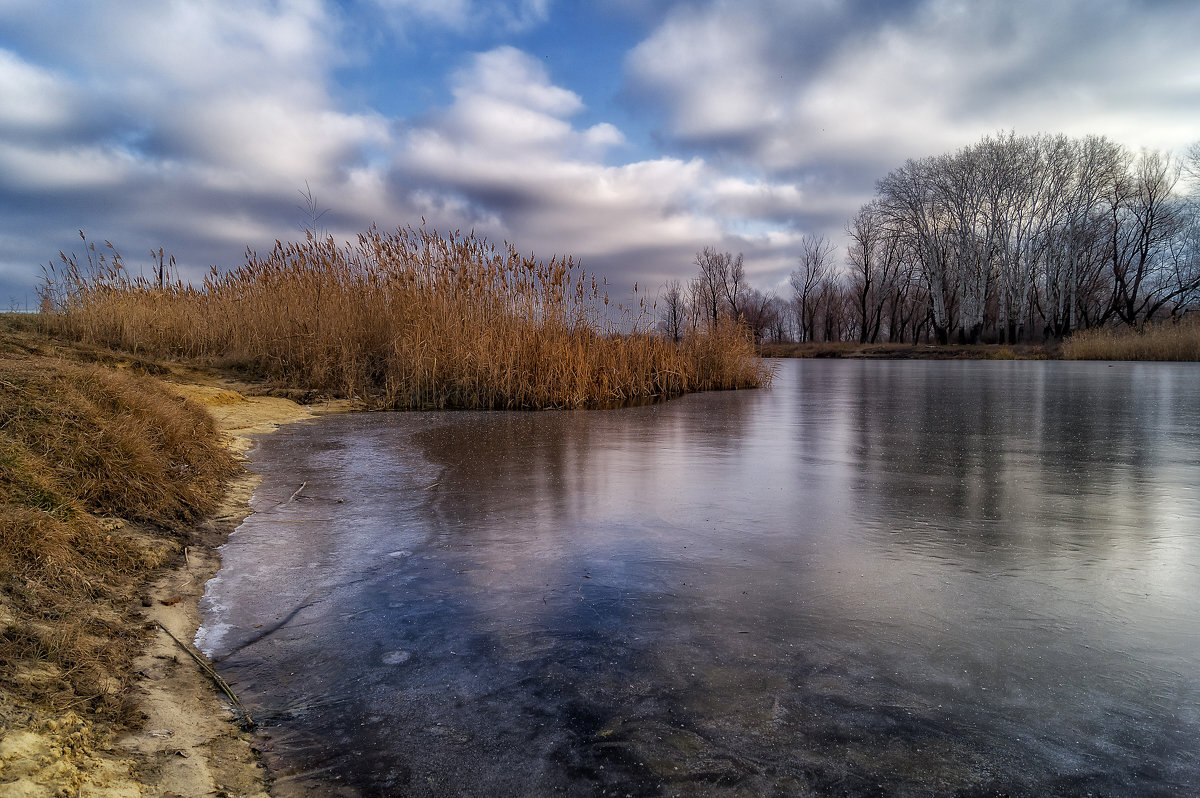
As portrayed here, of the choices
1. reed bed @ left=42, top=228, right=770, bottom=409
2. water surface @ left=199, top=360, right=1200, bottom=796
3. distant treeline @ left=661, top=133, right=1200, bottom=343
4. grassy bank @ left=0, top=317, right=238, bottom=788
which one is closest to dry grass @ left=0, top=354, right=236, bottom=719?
grassy bank @ left=0, top=317, right=238, bottom=788

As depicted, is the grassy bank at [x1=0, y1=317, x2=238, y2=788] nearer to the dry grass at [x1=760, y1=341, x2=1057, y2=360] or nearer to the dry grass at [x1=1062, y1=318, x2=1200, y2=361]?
the dry grass at [x1=760, y1=341, x2=1057, y2=360]

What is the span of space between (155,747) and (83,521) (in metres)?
1.27

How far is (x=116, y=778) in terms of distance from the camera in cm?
127

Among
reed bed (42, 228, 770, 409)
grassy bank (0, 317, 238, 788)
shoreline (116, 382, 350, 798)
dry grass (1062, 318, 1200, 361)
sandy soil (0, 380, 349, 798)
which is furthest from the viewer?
dry grass (1062, 318, 1200, 361)

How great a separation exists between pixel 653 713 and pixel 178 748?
3.34 feet

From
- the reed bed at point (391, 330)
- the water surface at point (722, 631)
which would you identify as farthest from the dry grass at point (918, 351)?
the water surface at point (722, 631)

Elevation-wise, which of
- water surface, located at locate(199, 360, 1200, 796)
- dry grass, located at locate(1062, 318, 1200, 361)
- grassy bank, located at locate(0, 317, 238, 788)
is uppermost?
dry grass, located at locate(1062, 318, 1200, 361)

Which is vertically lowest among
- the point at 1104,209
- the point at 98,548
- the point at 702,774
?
the point at 702,774

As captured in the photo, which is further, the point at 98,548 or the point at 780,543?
the point at 780,543

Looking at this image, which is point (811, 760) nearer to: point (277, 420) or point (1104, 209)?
point (277, 420)

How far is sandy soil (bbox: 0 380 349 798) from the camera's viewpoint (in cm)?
122

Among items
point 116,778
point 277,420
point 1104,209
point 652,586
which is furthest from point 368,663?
point 1104,209

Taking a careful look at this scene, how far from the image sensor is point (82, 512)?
93.7 inches

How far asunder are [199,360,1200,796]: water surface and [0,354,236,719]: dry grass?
30 centimetres
